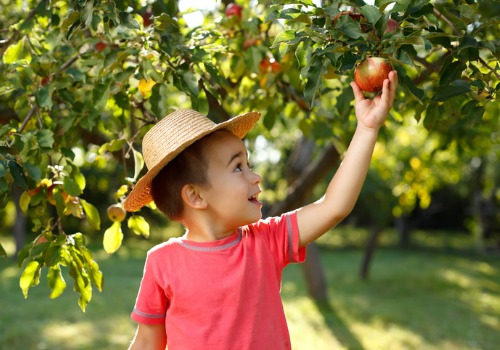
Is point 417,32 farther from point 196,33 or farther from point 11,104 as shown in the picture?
point 11,104

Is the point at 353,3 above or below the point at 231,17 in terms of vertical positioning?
above

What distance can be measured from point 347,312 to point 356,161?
22.4ft

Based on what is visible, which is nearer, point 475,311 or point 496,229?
point 475,311

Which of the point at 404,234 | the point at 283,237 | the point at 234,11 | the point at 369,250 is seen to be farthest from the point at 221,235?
the point at 404,234

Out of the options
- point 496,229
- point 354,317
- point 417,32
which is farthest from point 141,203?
point 496,229

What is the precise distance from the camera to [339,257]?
15336mm

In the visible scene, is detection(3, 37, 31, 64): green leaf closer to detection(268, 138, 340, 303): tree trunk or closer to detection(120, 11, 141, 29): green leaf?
detection(120, 11, 141, 29): green leaf

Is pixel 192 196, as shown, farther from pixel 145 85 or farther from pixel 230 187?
pixel 145 85

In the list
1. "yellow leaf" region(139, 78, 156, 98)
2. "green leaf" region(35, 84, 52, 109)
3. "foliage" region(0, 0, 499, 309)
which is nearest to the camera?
"foliage" region(0, 0, 499, 309)

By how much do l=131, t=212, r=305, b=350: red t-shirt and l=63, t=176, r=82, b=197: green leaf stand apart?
1.47ft

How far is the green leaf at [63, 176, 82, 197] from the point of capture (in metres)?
2.11

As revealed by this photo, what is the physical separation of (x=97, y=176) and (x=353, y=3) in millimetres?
14730

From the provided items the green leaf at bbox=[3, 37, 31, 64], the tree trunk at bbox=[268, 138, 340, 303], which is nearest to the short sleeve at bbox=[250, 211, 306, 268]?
the green leaf at bbox=[3, 37, 31, 64]

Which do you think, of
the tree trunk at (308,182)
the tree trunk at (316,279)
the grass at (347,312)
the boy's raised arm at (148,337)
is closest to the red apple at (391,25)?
the boy's raised arm at (148,337)
